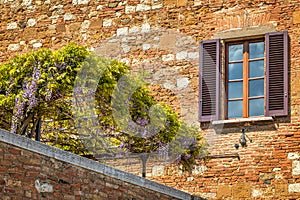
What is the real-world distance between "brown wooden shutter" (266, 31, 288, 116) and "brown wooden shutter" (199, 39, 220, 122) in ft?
2.74

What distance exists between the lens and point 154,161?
44.3 ft

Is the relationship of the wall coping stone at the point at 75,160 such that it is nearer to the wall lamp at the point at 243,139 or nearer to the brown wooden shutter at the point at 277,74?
Result: the wall lamp at the point at 243,139

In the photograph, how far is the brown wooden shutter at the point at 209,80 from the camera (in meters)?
13.5

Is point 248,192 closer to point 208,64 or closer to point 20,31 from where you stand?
point 208,64

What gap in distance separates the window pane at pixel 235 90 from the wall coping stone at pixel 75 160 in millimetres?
2770

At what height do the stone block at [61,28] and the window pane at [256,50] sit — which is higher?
the stone block at [61,28]

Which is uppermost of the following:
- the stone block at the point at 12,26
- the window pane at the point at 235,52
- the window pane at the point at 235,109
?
the stone block at the point at 12,26

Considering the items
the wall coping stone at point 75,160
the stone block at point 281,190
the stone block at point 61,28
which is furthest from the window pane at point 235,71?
the stone block at point 61,28

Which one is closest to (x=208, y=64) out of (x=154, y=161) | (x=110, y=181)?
(x=154, y=161)

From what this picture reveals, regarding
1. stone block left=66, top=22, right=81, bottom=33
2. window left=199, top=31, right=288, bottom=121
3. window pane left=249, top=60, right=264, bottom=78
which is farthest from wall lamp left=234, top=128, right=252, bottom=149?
stone block left=66, top=22, right=81, bottom=33

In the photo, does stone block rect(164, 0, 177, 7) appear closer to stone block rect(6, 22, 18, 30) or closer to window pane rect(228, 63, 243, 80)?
window pane rect(228, 63, 243, 80)

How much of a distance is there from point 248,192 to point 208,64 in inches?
85.4

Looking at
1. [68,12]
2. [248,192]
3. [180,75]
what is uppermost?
[68,12]

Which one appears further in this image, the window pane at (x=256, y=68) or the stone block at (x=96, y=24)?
the stone block at (x=96, y=24)
